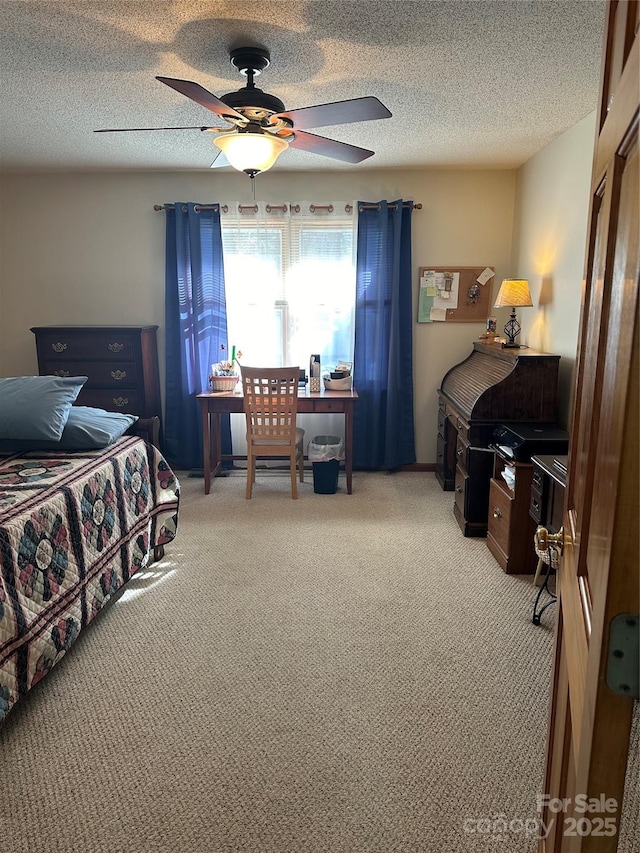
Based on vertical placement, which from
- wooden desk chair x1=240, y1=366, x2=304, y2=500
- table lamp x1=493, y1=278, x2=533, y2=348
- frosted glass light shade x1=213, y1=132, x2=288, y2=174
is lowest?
wooden desk chair x1=240, y1=366, x2=304, y2=500

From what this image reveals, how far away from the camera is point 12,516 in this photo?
193cm

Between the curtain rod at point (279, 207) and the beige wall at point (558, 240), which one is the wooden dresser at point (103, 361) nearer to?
the curtain rod at point (279, 207)

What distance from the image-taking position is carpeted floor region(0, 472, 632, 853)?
1.52 metres

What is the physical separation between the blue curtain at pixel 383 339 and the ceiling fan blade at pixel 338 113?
2129 mm

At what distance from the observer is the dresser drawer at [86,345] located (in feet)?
13.9

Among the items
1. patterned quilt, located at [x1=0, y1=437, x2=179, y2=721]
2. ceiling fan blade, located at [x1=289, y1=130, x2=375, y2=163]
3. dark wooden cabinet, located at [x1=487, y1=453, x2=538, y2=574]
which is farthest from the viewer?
dark wooden cabinet, located at [x1=487, y1=453, x2=538, y2=574]

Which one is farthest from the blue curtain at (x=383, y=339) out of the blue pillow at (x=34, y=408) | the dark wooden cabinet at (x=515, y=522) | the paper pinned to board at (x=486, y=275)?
the blue pillow at (x=34, y=408)

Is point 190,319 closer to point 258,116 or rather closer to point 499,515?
point 258,116

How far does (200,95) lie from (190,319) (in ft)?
8.64

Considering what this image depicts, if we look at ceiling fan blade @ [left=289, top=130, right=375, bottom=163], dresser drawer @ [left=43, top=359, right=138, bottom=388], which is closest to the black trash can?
dresser drawer @ [left=43, top=359, right=138, bottom=388]

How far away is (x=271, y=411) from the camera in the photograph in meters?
3.99

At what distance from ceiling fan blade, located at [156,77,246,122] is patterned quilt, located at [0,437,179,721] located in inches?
61.6

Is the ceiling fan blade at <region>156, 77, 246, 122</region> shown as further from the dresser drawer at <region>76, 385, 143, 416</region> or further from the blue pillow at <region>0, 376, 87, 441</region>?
the dresser drawer at <region>76, 385, 143, 416</region>

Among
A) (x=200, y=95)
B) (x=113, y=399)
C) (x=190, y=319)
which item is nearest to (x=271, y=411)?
(x=190, y=319)
